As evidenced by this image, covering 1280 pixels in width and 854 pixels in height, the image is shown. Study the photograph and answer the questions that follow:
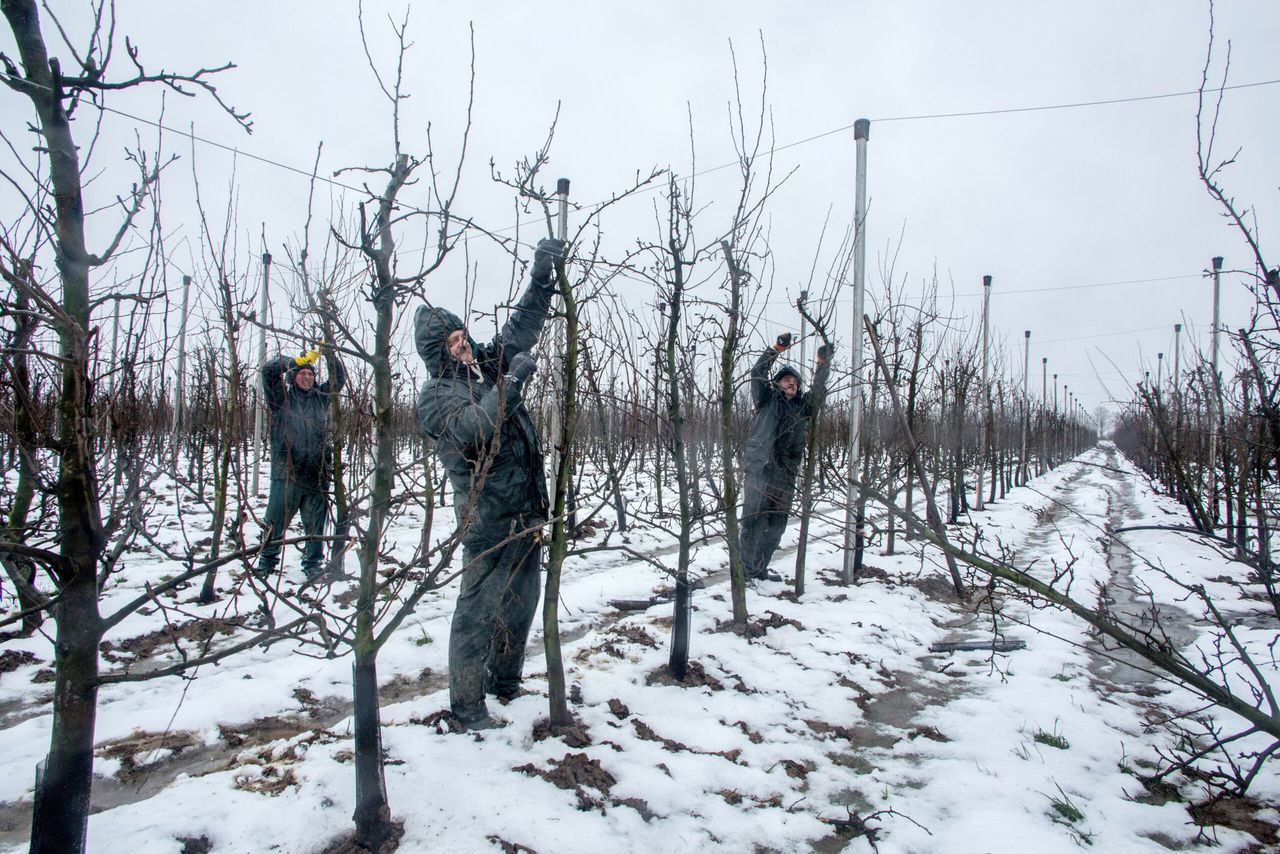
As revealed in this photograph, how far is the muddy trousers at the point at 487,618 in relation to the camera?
2975 mm

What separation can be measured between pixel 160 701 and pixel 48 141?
2671 millimetres

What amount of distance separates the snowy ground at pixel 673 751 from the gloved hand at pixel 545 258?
159 cm

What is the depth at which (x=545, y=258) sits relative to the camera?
284 centimetres

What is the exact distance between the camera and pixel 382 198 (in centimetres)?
204

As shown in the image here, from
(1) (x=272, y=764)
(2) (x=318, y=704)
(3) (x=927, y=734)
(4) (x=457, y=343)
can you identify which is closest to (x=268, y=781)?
(1) (x=272, y=764)

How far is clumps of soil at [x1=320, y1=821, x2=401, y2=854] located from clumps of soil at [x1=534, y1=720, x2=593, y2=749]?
786 millimetres

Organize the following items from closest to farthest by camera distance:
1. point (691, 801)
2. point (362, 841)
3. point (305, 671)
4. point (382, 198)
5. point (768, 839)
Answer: point (382, 198)
point (362, 841)
point (768, 839)
point (691, 801)
point (305, 671)

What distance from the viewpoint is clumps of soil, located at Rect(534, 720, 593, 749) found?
2908mm

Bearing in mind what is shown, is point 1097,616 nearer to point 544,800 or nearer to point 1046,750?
point 1046,750

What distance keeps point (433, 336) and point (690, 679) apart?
86.6 inches

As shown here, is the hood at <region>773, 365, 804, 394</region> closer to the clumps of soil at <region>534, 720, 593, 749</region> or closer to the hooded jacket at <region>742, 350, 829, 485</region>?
the hooded jacket at <region>742, 350, 829, 485</region>

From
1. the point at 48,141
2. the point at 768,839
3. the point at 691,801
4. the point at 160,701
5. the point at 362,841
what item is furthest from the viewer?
the point at 160,701

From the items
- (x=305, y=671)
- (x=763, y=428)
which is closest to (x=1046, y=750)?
(x=763, y=428)

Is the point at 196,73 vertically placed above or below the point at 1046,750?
above
